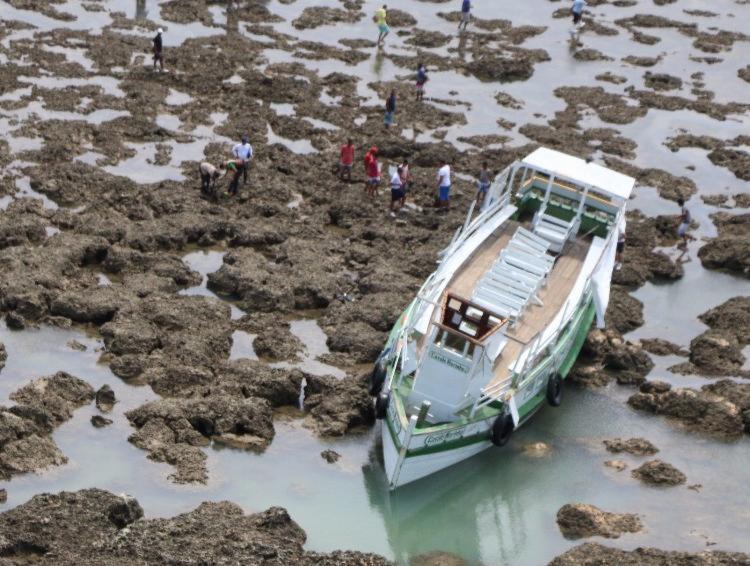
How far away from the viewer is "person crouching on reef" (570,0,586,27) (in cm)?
4888

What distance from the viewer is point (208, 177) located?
3203 cm

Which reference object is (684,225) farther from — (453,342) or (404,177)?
(453,342)

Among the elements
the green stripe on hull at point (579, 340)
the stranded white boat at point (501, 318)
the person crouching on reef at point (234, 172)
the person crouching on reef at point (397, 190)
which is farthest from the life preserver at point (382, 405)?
the person crouching on reef at point (234, 172)

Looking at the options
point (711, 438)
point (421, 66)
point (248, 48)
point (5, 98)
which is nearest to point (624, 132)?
point (421, 66)

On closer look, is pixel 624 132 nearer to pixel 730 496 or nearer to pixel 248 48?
pixel 248 48

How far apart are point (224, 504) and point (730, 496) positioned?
401 inches

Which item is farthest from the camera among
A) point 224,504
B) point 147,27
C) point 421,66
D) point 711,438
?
point 147,27

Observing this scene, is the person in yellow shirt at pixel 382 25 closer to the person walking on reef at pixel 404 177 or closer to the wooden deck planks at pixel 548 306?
the person walking on reef at pixel 404 177

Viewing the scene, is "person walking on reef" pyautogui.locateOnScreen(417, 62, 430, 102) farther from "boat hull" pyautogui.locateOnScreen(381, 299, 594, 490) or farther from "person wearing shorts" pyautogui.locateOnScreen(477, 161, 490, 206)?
Answer: "boat hull" pyautogui.locateOnScreen(381, 299, 594, 490)

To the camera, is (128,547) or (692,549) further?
(692,549)

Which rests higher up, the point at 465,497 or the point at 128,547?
the point at 128,547

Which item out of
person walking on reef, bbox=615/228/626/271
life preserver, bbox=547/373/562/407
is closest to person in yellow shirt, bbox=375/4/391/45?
person walking on reef, bbox=615/228/626/271

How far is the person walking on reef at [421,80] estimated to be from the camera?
4016 cm

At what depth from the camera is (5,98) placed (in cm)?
3631
